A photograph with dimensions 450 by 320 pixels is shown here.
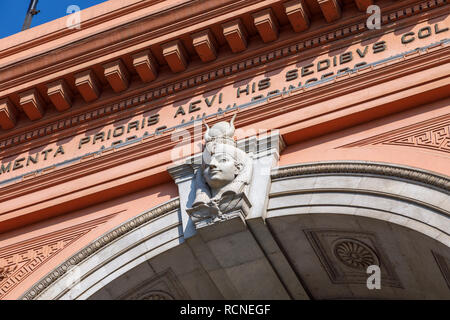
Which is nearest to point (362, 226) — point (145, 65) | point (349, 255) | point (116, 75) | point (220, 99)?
point (349, 255)

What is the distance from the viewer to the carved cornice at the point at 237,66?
1194 centimetres

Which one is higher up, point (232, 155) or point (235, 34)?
point (235, 34)

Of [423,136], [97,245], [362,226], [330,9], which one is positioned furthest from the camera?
[330,9]

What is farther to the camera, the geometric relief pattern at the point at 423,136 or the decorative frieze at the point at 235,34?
the decorative frieze at the point at 235,34

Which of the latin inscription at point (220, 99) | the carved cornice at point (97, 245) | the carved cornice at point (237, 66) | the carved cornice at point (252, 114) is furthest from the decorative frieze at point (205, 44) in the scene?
the carved cornice at point (97, 245)

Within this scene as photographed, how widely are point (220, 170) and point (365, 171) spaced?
168 centimetres

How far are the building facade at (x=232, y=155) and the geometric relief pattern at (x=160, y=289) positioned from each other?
2cm

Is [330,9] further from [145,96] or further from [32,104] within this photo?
[32,104]

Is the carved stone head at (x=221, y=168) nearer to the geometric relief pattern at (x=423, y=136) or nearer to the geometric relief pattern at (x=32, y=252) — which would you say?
the geometric relief pattern at (x=423, y=136)

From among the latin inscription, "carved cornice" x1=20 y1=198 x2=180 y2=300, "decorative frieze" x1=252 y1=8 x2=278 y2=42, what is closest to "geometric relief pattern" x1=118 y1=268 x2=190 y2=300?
"carved cornice" x1=20 y1=198 x2=180 y2=300

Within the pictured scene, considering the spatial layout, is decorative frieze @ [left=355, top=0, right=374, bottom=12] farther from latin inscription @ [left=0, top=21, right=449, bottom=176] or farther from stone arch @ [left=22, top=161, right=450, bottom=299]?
stone arch @ [left=22, top=161, right=450, bottom=299]

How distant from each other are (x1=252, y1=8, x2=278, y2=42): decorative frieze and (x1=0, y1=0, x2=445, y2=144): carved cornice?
12 cm

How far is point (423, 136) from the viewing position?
10.7 m
